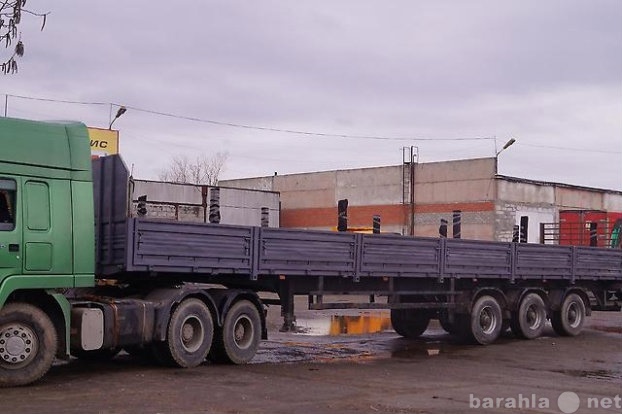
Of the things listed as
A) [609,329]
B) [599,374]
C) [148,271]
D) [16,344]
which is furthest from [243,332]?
[609,329]

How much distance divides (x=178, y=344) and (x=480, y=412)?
4.74 meters

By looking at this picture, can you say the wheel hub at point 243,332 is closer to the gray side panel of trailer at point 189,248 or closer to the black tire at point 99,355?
the gray side panel of trailer at point 189,248

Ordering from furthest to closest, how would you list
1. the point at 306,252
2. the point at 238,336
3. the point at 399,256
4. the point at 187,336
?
the point at 399,256
the point at 306,252
the point at 238,336
the point at 187,336

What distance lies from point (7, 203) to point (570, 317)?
13.7 meters

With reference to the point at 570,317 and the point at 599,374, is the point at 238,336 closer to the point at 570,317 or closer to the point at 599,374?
the point at 599,374

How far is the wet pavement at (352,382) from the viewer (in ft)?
28.7

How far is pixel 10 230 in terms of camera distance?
966cm

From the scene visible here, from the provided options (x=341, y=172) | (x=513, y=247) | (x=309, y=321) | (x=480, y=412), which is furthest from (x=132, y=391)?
(x=341, y=172)

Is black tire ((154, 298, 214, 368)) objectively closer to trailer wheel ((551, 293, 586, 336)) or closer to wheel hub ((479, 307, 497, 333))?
wheel hub ((479, 307, 497, 333))

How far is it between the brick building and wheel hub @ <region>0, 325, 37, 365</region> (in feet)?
106

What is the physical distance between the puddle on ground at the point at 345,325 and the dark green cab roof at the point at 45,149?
29.8 feet

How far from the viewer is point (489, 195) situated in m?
42.7

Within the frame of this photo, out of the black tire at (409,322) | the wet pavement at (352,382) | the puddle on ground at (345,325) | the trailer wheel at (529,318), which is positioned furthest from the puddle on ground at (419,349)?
the puddle on ground at (345,325)

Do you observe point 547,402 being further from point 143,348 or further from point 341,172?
point 341,172
